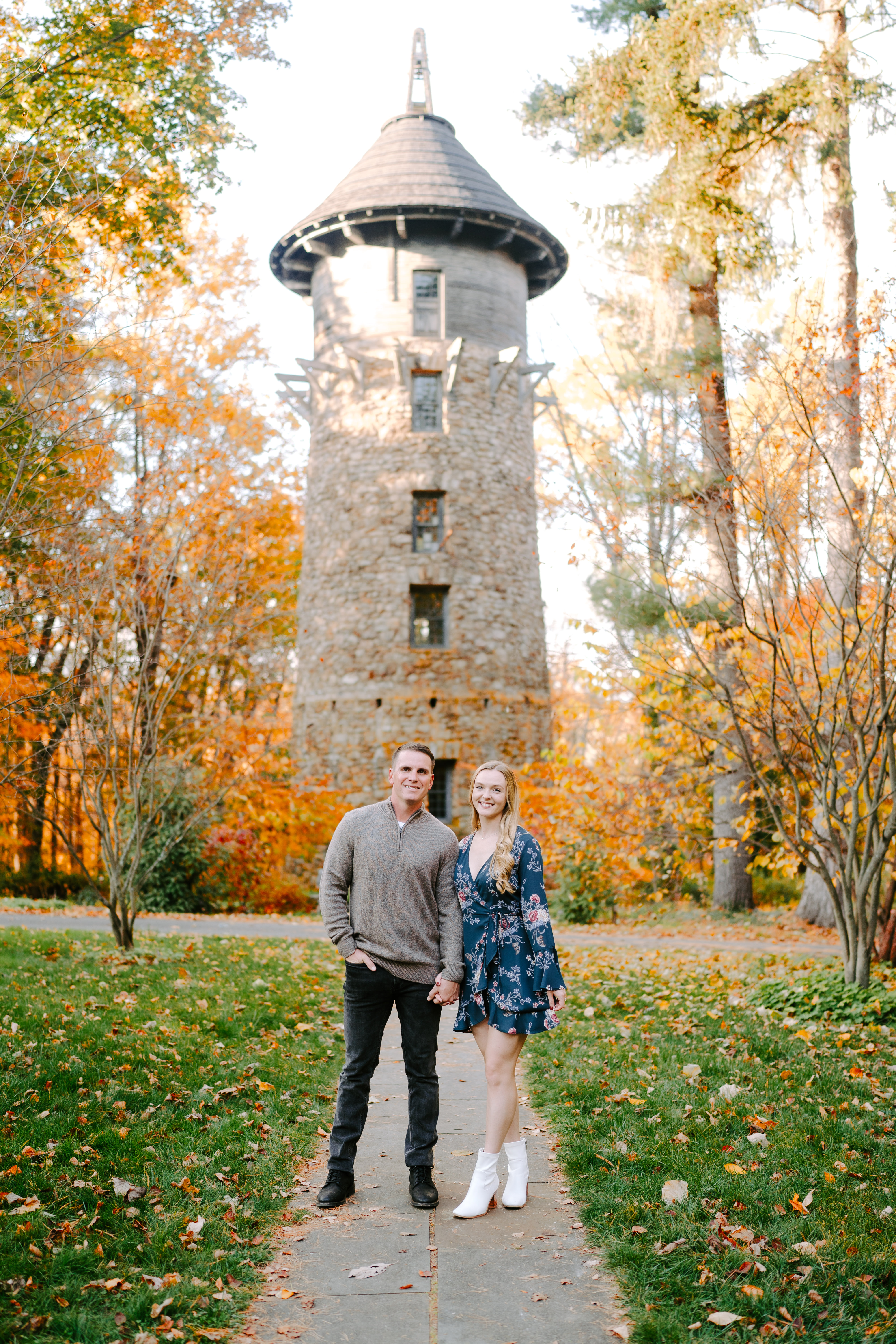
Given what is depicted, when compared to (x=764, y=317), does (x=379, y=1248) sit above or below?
below

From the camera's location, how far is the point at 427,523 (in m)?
18.2

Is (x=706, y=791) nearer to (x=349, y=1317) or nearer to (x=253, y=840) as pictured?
(x=253, y=840)

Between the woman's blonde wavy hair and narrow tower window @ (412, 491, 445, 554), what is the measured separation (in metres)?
14.2

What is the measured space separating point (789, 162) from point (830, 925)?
9.30 metres

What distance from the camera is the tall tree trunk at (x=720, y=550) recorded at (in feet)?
24.6

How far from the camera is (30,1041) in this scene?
17.5 feet

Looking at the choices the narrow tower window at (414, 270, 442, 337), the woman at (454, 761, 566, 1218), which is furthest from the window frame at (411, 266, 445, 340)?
the woman at (454, 761, 566, 1218)

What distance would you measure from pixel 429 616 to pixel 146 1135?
46.8 feet

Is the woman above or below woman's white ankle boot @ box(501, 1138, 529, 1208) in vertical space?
above

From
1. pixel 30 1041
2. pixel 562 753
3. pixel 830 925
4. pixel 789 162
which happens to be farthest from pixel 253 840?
pixel 789 162

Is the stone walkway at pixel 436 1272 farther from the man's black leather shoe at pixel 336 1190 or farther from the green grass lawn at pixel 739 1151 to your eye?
the green grass lawn at pixel 739 1151

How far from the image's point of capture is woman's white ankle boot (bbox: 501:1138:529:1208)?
383 centimetres

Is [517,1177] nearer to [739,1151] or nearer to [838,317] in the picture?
[739,1151]

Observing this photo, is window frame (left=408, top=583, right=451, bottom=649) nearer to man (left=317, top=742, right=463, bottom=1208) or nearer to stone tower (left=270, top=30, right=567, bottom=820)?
stone tower (left=270, top=30, right=567, bottom=820)
